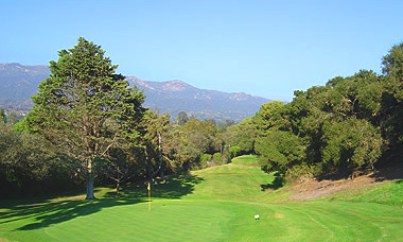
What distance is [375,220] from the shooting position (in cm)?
1950

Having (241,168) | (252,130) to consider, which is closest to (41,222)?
(241,168)

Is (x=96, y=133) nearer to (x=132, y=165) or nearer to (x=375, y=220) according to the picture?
(x=132, y=165)

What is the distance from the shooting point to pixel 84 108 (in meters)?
37.7

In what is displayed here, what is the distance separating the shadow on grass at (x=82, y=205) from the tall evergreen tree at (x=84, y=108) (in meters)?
5.57

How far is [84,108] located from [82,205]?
1242 cm

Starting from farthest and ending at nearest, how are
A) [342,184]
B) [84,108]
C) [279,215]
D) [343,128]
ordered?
[84,108] → [343,128] → [342,184] → [279,215]

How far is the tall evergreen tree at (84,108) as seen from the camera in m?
38.6

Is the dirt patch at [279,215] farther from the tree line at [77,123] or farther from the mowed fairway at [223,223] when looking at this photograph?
the tree line at [77,123]

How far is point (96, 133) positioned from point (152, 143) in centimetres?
1371

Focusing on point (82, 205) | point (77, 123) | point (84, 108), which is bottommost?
point (82, 205)

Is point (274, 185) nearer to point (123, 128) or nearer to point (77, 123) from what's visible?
point (123, 128)

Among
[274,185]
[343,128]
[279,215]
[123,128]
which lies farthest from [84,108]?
[274,185]

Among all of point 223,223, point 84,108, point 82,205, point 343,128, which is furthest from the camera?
point 84,108

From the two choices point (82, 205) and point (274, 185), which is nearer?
point (82, 205)
